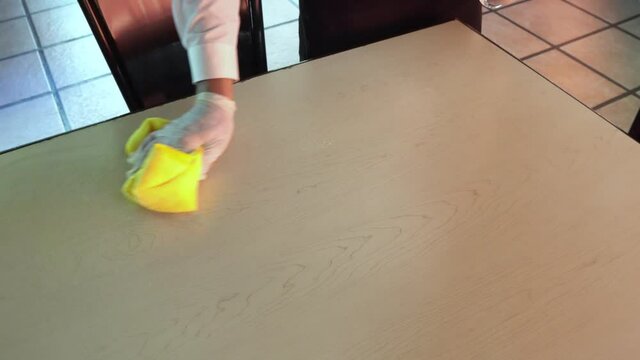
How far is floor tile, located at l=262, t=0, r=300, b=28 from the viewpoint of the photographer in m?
2.15

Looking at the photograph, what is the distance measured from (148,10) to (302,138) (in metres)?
0.44

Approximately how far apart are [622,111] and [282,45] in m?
1.24

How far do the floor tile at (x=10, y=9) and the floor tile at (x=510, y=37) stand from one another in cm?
200

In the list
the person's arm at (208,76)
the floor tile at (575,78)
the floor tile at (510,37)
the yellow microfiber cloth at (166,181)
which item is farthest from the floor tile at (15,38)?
the floor tile at (575,78)

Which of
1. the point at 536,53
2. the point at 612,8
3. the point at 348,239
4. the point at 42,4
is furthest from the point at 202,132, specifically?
the point at 612,8

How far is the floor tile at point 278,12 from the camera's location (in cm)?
215

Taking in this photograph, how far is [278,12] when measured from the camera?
221cm

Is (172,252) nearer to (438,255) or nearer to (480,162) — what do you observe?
(438,255)

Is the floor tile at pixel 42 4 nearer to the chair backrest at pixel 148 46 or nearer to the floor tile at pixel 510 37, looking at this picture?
the chair backrest at pixel 148 46

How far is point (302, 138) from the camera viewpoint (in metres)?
0.78

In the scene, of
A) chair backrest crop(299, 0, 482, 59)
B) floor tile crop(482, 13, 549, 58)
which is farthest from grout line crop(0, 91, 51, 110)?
floor tile crop(482, 13, 549, 58)

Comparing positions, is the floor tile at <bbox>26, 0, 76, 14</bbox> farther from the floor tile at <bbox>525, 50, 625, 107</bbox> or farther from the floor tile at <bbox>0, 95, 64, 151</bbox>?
the floor tile at <bbox>525, 50, 625, 107</bbox>

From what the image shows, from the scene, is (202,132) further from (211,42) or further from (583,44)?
(583,44)

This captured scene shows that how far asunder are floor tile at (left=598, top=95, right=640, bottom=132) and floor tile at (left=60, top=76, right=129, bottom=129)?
1606 mm
